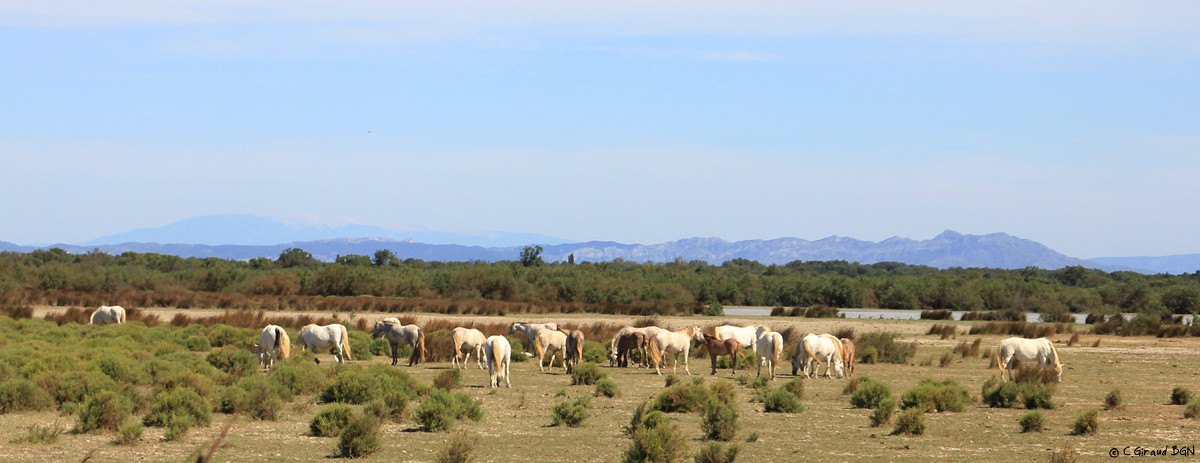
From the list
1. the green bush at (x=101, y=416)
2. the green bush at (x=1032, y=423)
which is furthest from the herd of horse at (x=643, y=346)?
the green bush at (x=101, y=416)

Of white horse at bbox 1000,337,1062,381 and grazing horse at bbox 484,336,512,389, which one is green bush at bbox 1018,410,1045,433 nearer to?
white horse at bbox 1000,337,1062,381

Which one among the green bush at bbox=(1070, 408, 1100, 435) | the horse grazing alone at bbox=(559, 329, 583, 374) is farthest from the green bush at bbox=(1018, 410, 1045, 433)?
the horse grazing alone at bbox=(559, 329, 583, 374)

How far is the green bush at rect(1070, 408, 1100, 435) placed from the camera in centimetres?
1525

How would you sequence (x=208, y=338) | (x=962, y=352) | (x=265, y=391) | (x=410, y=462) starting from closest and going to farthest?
(x=410, y=462) < (x=265, y=391) < (x=208, y=338) < (x=962, y=352)

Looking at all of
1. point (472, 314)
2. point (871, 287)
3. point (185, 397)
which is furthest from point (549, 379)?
point (871, 287)

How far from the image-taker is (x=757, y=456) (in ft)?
44.7

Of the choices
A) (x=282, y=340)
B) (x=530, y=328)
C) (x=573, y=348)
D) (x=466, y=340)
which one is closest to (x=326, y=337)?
(x=282, y=340)

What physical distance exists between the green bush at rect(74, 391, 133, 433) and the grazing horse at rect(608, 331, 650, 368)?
14.4 meters

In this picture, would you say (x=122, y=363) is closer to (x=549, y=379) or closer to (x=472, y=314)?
(x=549, y=379)

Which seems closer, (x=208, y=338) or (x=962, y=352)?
(x=208, y=338)

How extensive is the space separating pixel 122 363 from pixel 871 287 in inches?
2788

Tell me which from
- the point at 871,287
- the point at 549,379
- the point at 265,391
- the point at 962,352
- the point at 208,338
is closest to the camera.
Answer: the point at 265,391

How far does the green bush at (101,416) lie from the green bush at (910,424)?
11.2 metres

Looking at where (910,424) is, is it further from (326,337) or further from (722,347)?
(326,337)
